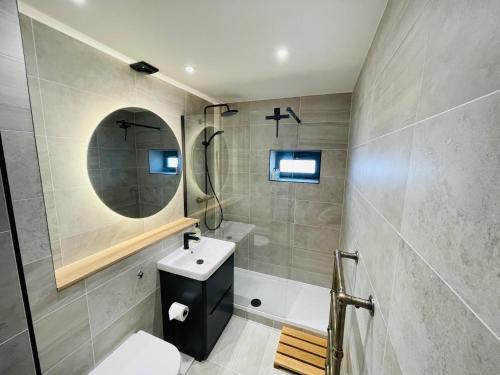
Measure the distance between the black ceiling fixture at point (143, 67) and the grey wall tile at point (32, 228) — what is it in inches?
44.9

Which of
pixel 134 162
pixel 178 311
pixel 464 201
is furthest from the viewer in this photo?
pixel 134 162

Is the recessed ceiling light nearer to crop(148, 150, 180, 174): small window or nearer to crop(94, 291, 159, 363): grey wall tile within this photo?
crop(148, 150, 180, 174): small window

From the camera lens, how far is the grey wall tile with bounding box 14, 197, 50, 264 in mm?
880

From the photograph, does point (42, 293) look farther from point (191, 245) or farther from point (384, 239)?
point (384, 239)

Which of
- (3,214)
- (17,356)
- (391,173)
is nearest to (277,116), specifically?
(391,173)

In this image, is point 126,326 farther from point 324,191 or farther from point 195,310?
point 324,191

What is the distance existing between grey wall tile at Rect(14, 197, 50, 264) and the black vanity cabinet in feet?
2.86

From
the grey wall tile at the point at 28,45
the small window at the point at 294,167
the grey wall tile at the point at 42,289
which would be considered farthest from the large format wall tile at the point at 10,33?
the small window at the point at 294,167

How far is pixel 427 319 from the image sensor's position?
402mm

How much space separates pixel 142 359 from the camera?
4.05 feet

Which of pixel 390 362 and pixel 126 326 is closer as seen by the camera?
pixel 390 362

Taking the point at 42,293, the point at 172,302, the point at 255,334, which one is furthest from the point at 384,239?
the point at 255,334

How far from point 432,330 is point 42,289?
1.54m

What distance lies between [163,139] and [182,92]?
0.56 m
